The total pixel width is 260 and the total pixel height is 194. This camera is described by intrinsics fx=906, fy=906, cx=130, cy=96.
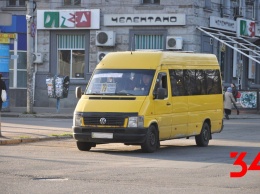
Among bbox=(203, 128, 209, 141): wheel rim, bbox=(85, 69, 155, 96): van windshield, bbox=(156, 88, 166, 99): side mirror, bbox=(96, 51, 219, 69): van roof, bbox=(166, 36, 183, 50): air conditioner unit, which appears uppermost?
bbox=(166, 36, 183, 50): air conditioner unit

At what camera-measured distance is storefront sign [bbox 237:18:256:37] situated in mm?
49188

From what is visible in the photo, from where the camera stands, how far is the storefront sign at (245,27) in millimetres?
49188

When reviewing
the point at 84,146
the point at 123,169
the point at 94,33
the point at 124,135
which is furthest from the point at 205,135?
the point at 94,33

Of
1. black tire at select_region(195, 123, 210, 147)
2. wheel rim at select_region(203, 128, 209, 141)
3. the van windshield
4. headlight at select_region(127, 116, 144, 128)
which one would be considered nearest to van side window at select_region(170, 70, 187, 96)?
the van windshield

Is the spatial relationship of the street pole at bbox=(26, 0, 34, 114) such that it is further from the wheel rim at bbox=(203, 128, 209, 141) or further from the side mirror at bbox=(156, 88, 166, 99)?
the side mirror at bbox=(156, 88, 166, 99)

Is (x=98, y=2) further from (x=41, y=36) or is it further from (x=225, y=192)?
(x=225, y=192)

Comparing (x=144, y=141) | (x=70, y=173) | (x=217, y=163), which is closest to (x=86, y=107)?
(x=144, y=141)

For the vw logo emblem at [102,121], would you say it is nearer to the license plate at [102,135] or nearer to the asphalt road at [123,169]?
the license plate at [102,135]

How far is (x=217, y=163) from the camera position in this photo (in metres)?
18.2

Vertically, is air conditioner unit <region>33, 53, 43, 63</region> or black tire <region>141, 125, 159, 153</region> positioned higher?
air conditioner unit <region>33, 53, 43, 63</region>

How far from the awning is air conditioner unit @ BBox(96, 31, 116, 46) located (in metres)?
4.23

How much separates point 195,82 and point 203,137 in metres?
1.46

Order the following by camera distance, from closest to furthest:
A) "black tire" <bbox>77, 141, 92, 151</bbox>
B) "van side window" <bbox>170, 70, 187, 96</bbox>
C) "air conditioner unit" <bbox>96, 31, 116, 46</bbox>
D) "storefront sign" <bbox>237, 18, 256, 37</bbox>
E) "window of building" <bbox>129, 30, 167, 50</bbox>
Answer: "black tire" <bbox>77, 141, 92, 151</bbox> < "van side window" <bbox>170, 70, 187, 96</bbox> < "air conditioner unit" <bbox>96, 31, 116, 46</bbox> < "window of building" <bbox>129, 30, 167, 50</bbox> < "storefront sign" <bbox>237, 18, 256, 37</bbox>

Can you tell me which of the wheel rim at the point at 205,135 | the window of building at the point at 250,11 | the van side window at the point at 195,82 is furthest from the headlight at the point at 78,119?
the window of building at the point at 250,11
